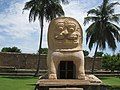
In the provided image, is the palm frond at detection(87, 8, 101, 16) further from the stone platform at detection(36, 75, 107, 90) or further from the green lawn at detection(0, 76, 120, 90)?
the stone platform at detection(36, 75, 107, 90)

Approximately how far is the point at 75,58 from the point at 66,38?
0.87 metres

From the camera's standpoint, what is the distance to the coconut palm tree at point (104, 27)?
35.2 meters

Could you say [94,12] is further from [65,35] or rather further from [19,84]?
[65,35]

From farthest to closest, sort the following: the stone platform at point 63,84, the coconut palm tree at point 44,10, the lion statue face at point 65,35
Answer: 1. the coconut palm tree at point 44,10
2. the lion statue face at point 65,35
3. the stone platform at point 63,84

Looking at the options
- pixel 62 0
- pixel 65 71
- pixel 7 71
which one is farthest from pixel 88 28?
pixel 65 71

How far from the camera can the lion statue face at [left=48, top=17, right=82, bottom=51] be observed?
42.9ft

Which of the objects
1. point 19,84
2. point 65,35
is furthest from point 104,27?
point 65,35

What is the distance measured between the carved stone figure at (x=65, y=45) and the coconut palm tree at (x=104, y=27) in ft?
71.8

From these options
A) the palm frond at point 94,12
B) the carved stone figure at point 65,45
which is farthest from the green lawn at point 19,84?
the palm frond at point 94,12

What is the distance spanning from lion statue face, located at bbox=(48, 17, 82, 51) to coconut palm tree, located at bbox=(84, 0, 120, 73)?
21854 mm

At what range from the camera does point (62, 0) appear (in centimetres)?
3359

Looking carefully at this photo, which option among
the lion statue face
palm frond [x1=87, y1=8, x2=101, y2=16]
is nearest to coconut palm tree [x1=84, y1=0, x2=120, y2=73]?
palm frond [x1=87, y1=8, x2=101, y2=16]

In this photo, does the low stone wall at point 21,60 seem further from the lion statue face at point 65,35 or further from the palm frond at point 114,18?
the lion statue face at point 65,35

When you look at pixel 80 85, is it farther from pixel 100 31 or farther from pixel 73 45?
pixel 100 31
